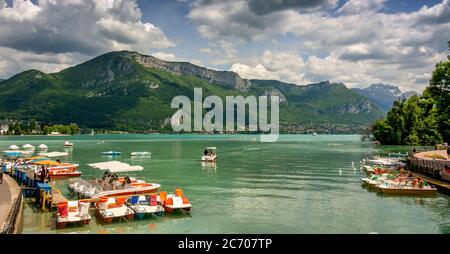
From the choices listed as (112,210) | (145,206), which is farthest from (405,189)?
(112,210)

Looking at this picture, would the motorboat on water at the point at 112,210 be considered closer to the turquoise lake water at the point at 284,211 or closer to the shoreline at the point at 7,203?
the turquoise lake water at the point at 284,211

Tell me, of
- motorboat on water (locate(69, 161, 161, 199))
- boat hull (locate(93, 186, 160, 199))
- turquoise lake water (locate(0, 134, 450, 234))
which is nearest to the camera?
turquoise lake water (locate(0, 134, 450, 234))

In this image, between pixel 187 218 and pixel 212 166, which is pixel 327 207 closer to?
pixel 187 218

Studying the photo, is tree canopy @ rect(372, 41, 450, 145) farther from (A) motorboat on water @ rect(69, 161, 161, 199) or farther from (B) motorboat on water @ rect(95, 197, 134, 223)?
(B) motorboat on water @ rect(95, 197, 134, 223)

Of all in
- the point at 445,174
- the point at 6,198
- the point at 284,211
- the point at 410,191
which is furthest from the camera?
the point at 445,174

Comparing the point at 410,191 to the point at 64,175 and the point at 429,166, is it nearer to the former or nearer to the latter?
the point at 429,166

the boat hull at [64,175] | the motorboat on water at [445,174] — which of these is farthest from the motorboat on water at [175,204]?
the motorboat on water at [445,174]

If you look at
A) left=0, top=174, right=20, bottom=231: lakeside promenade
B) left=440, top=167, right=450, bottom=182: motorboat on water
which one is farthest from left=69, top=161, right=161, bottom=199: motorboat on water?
left=440, top=167, right=450, bottom=182: motorboat on water

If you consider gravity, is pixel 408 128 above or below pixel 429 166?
above

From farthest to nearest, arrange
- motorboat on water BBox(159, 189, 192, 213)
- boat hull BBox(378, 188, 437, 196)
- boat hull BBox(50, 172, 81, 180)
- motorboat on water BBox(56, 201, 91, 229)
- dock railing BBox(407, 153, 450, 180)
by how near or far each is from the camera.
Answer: boat hull BBox(50, 172, 81, 180)
dock railing BBox(407, 153, 450, 180)
boat hull BBox(378, 188, 437, 196)
motorboat on water BBox(159, 189, 192, 213)
motorboat on water BBox(56, 201, 91, 229)
